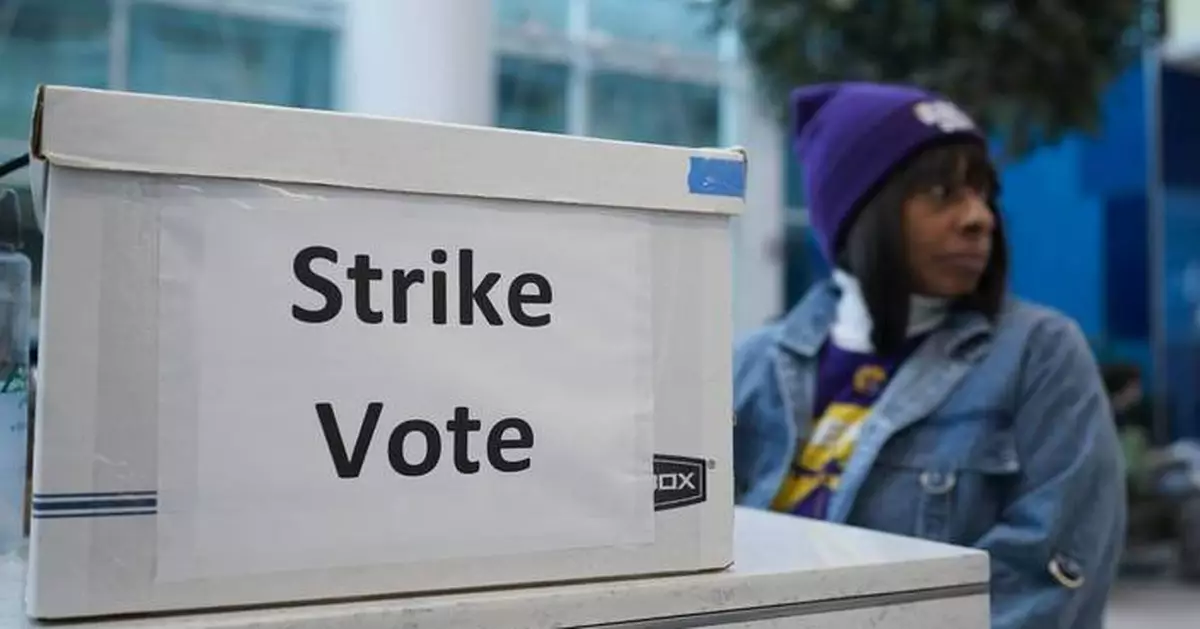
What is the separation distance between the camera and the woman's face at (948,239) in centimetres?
134

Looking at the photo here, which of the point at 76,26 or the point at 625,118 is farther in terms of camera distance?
the point at 625,118

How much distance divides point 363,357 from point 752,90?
10.4 feet

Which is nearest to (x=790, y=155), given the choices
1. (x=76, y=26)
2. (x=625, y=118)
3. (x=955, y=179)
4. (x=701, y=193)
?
(x=625, y=118)

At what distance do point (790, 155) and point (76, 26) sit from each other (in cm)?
205

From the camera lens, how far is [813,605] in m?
0.72

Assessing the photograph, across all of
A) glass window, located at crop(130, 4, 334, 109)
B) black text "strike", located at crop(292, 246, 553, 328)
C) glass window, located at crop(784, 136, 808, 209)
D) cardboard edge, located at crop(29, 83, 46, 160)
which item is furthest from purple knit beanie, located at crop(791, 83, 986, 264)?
glass window, located at crop(784, 136, 808, 209)

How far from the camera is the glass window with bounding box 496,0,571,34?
3.41m

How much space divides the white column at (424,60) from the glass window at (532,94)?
4.56ft

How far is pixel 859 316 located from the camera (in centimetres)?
144

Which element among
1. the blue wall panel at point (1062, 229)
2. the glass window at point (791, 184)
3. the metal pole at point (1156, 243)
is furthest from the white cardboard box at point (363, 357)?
the metal pole at point (1156, 243)

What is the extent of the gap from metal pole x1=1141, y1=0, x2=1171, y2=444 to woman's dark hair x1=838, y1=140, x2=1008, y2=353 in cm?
320

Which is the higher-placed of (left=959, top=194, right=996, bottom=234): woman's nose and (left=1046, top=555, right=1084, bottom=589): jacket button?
(left=959, top=194, right=996, bottom=234): woman's nose

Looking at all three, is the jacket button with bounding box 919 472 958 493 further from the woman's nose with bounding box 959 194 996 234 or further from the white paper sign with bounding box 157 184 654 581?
the white paper sign with bounding box 157 184 654 581

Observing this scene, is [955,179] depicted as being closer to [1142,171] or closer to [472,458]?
[472,458]
